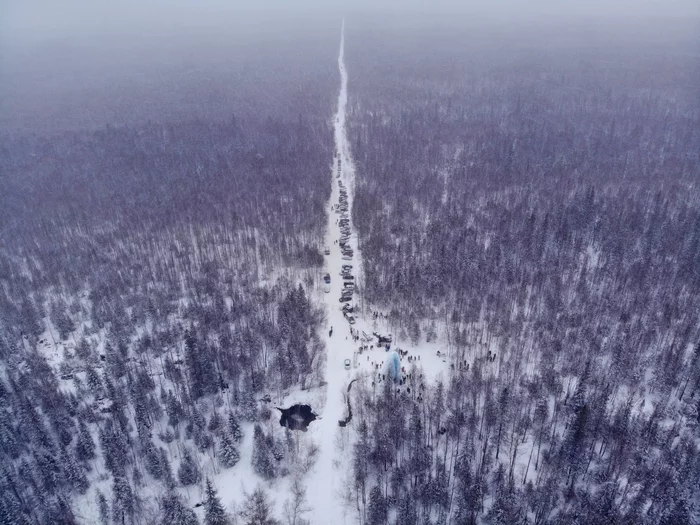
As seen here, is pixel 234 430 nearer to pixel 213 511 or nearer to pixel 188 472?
pixel 188 472

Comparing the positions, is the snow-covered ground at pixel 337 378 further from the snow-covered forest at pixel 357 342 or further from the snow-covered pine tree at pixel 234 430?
the snow-covered pine tree at pixel 234 430

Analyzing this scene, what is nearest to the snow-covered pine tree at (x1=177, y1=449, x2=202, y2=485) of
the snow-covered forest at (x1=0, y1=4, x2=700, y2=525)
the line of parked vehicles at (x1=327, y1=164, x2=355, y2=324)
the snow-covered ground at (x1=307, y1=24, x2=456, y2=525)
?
the snow-covered forest at (x1=0, y1=4, x2=700, y2=525)

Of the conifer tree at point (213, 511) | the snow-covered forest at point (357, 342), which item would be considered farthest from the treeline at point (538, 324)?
the conifer tree at point (213, 511)

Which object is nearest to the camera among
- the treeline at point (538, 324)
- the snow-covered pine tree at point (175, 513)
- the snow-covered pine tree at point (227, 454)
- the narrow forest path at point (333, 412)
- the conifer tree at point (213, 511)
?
the snow-covered pine tree at point (175, 513)

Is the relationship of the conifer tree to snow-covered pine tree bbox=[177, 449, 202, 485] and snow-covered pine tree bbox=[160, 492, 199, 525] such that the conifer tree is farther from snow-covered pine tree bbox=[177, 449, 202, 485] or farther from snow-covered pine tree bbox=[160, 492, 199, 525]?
snow-covered pine tree bbox=[177, 449, 202, 485]

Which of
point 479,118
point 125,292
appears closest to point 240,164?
point 125,292
